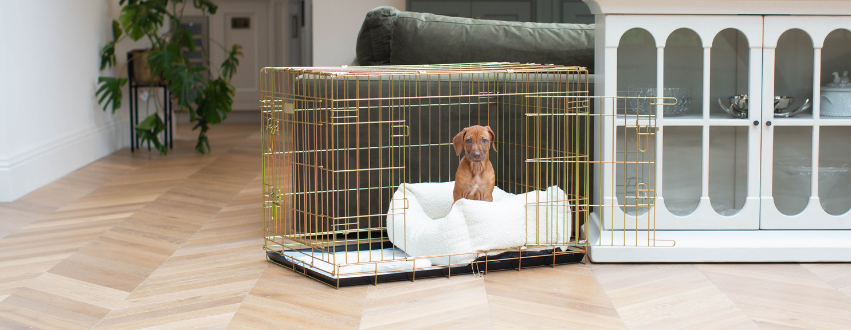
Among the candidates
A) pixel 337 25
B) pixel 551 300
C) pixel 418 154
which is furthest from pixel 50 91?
pixel 551 300

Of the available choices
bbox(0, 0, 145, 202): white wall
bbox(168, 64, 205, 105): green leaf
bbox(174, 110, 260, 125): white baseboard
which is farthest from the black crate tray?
bbox(174, 110, 260, 125): white baseboard

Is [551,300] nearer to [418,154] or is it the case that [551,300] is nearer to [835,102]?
[418,154]

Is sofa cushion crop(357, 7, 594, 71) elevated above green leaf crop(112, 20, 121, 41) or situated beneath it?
situated beneath

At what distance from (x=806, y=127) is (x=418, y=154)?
45.4 inches

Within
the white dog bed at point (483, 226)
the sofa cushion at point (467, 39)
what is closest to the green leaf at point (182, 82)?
the sofa cushion at point (467, 39)

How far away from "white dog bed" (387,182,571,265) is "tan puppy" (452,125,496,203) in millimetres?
71

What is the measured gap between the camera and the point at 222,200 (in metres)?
3.04

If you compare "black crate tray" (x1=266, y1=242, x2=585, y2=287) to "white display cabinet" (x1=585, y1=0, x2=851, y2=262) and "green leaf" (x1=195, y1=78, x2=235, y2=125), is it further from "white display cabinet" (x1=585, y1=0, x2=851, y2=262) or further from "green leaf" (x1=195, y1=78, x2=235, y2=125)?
"green leaf" (x1=195, y1=78, x2=235, y2=125)

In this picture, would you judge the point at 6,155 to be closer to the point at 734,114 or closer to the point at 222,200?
the point at 222,200

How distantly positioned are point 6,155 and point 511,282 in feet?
7.39

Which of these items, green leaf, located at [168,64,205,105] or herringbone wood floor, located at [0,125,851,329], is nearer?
herringbone wood floor, located at [0,125,851,329]

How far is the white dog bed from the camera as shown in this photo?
2014mm

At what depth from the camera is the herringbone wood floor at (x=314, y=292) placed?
166cm

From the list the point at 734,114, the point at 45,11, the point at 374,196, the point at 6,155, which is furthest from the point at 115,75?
the point at 734,114
